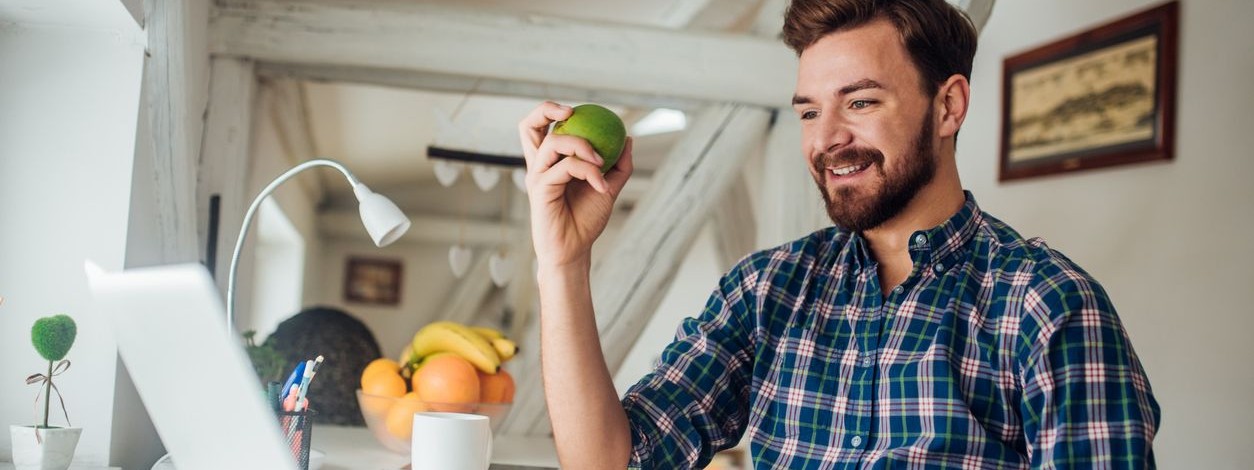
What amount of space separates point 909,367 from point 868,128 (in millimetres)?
340

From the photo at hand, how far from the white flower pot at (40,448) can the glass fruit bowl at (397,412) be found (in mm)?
543

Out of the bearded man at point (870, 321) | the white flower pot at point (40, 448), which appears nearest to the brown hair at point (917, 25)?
the bearded man at point (870, 321)

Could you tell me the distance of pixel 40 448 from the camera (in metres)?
1.40

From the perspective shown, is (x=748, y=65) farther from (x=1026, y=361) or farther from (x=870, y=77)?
(x=1026, y=361)

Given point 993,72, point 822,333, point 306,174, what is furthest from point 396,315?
point 822,333

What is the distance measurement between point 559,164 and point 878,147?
1.60 feet

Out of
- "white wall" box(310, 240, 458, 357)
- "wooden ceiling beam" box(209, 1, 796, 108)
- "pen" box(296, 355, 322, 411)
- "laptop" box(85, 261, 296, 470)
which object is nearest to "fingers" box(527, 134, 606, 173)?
"pen" box(296, 355, 322, 411)

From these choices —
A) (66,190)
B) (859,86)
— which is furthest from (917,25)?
(66,190)

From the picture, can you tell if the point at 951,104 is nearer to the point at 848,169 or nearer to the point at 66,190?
the point at 848,169

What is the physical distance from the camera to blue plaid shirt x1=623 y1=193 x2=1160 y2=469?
4.12ft

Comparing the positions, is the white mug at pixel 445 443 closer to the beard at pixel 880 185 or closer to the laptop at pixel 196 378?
the laptop at pixel 196 378

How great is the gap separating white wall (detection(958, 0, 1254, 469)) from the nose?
5.09 ft

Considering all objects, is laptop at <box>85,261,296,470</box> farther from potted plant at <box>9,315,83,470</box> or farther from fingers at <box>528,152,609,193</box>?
potted plant at <box>9,315,83,470</box>

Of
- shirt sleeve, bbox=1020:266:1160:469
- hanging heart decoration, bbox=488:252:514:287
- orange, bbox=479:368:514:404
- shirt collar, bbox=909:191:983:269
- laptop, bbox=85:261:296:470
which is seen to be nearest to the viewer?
laptop, bbox=85:261:296:470
